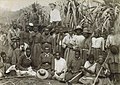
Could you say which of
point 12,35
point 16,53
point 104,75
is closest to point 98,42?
point 104,75

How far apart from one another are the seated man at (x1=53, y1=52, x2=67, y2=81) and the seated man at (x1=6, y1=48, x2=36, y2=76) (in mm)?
595

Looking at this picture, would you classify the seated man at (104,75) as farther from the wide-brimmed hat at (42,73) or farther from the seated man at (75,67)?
the wide-brimmed hat at (42,73)

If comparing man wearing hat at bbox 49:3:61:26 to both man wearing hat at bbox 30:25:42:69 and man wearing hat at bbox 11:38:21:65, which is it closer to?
man wearing hat at bbox 30:25:42:69

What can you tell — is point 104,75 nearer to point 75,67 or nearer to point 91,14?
point 75,67

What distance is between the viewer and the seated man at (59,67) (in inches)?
485

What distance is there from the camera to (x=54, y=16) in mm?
12516

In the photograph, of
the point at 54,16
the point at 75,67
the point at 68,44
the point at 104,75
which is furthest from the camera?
the point at 54,16

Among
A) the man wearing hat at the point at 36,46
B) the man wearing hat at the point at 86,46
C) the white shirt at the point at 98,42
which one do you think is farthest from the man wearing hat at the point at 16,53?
the white shirt at the point at 98,42

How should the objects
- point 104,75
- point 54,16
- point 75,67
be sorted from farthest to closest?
point 54,16
point 75,67
point 104,75

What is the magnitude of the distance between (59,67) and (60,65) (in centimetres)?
6

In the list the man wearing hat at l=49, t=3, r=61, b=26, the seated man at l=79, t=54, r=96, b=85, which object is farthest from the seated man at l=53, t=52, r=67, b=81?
the man wearing hat at l=49, t=3, r=61, b=26

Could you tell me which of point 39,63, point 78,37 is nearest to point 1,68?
point 39,63

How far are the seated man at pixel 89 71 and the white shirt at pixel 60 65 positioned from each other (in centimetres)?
47

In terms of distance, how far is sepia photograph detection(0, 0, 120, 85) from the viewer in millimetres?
12281
